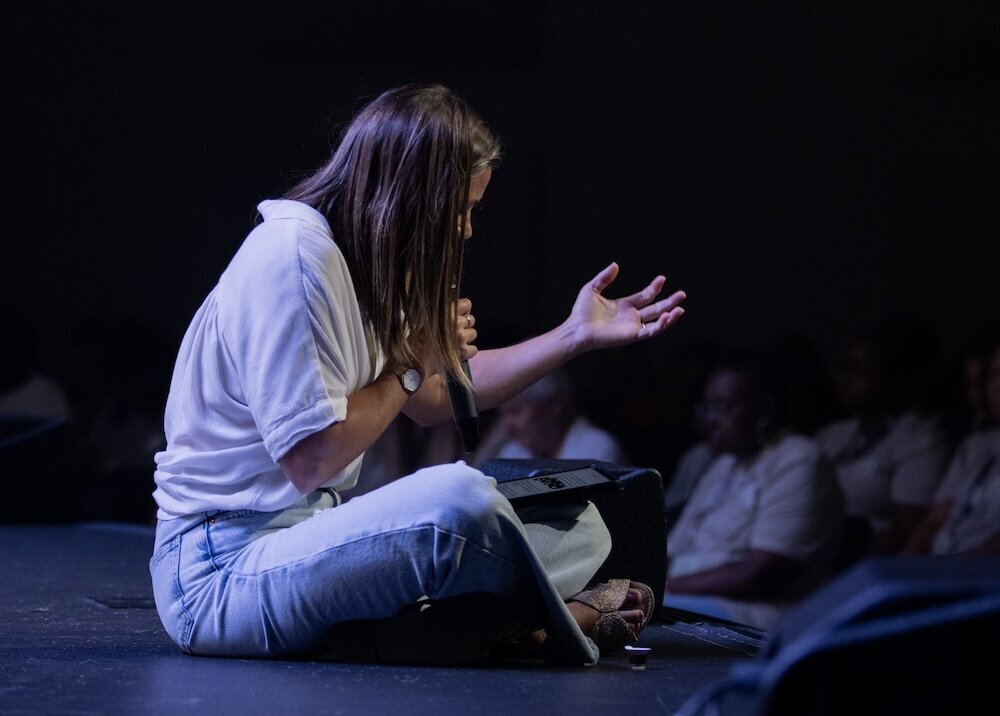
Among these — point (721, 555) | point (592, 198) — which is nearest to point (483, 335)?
point (592, 198)

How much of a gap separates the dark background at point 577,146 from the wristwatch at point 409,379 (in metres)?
3.09

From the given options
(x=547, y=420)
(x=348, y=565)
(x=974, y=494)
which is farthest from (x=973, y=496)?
(x=348, y=565)

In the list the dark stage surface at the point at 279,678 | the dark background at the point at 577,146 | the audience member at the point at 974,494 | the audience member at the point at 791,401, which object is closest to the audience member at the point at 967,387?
the audience member at the point at 974,494

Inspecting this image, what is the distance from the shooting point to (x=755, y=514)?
3109 millimetres

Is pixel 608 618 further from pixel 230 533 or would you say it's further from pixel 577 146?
pixel 577 146

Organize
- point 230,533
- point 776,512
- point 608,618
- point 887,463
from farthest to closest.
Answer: point 887,463, point 776,512, point 608,618, point 230,533

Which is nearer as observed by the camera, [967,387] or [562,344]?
[562,344]

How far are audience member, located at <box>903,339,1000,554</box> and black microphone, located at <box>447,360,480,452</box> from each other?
1793mm

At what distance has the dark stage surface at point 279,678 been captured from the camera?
3.90 feet

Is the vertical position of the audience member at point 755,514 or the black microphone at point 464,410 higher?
the black microphone at point 464,410

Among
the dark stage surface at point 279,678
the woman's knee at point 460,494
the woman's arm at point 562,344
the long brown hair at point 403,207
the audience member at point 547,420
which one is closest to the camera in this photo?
the dark stage surface at point 279,678

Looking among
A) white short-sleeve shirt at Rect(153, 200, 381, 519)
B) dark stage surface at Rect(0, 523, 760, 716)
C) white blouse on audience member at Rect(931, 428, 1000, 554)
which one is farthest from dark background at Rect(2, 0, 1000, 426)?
white short-sleeve shirt at Rect(153, 200, 381, 519)

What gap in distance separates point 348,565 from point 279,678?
0.13m

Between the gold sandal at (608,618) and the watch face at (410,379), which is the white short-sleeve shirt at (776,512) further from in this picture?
the watch face at (410,379)
